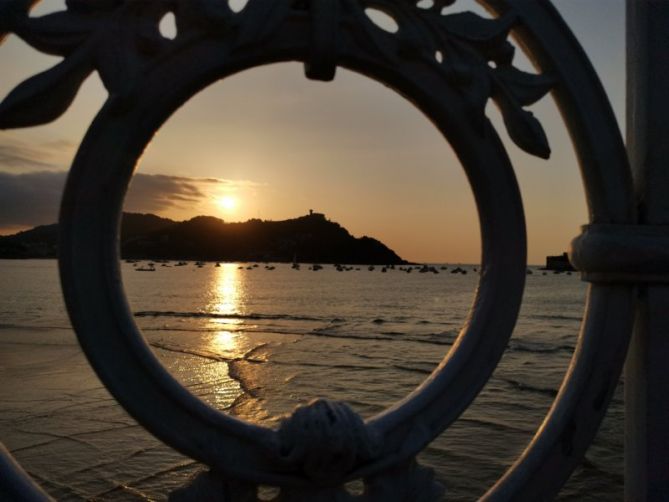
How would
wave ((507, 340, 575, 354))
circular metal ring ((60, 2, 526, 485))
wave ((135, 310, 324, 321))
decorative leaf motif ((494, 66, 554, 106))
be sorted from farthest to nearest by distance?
wave ((135, 310, 324, 321)) < wave ((507, 340, 575, 354)) < decorative leaf motif ((494, 66, 554, 106)) < circular metal ring ((60, 2, 526, 485))

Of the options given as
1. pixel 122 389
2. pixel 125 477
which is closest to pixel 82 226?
pixel 122 389

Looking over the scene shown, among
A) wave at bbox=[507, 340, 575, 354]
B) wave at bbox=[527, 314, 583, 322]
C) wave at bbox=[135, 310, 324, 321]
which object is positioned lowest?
wave at bbox=[135, 310, 324, 321]

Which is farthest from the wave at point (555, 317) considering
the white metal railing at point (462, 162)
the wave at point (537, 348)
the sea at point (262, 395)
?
the white metal railing at point (462, 162)

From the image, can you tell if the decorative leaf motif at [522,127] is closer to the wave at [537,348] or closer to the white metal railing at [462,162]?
the white metal railing at [462,162]

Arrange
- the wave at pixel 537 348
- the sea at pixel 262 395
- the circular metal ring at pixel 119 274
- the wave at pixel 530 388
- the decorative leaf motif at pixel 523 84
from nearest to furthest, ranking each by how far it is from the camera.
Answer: the circular metal ring at pixel 119 274
the decorative leaf motif at pixel 523 84
the sea at pixel 262 395
the wave at pixel 530 388
the wave at pixel 537 348

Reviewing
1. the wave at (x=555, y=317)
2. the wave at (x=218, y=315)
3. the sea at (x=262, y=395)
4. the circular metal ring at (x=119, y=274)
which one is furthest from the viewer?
the wave at (x=555, y=317)

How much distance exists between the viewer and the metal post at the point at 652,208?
1.79 meters

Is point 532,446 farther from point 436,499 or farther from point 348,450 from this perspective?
point 348,450

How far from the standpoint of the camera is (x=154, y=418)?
4.92 feet

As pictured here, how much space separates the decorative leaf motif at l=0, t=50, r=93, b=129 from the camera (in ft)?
4.84

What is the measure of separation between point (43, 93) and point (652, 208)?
174cm

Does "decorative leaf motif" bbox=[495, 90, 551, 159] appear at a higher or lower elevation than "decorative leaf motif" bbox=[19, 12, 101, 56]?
lower

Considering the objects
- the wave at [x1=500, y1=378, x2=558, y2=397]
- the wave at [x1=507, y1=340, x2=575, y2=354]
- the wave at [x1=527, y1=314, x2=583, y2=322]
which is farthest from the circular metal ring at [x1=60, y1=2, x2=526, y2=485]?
the wave at [x1=527, y1=314, x2=583, y2=322]

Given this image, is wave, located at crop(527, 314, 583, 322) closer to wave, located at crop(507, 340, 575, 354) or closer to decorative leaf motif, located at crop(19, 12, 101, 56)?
wave, located at crop(507, 340, 575, 354)
